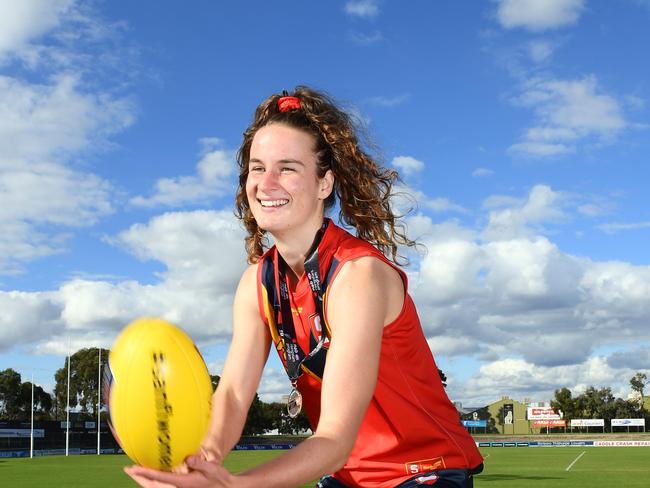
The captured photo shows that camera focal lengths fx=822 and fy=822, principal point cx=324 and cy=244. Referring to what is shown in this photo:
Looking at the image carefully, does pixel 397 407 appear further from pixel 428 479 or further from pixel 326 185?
pixel 326 185

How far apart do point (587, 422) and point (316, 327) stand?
138 meters

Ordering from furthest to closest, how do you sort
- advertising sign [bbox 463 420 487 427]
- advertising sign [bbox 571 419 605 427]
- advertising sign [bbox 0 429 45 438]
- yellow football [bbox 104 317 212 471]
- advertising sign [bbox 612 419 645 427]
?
advertising sign [bbox 463 420 487 427], advertising sign [bbox 571 419 605 427], advertising sign [bbox 612 419 645 427], advertising sign [bbox 0 429 45 438], yellow football [bbox 104 317 212 471]

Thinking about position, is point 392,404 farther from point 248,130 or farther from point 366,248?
point 248,130

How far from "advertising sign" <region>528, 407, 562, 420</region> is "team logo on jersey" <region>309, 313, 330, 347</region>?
147m

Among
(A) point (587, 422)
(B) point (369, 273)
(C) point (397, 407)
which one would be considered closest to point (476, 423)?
(A) point (587, 422)

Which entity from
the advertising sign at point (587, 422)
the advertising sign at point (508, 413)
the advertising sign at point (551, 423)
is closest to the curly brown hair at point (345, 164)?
the advertising sign at point (587, 422)

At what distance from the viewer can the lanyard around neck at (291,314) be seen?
378cm

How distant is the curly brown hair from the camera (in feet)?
13.3

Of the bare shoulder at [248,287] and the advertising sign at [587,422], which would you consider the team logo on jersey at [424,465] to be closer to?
the bare shoulder at [248,287]

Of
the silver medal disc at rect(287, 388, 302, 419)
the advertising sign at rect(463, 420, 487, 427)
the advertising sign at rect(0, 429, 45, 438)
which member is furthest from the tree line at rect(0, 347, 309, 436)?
the silver medal disc at rect(287, 388, 302, 419)

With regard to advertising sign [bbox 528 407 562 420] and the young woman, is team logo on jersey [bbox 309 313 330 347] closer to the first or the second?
the young woman

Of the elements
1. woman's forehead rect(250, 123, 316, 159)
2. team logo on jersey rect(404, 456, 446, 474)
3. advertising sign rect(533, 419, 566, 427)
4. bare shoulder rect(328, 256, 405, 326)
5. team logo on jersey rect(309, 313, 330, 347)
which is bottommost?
advertising sign rect(533, 419, 566, 427)

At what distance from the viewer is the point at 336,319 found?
3.45 m

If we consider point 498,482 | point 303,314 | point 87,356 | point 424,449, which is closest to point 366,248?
point 303,314
